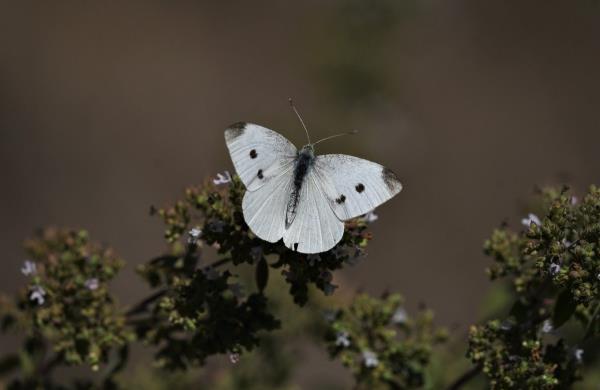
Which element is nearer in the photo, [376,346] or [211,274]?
[211,274]

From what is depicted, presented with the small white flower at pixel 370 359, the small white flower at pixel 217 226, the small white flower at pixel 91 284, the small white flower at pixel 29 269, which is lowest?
the small white flower at pixel 370 359

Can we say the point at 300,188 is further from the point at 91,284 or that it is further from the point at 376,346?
the point at 91,284

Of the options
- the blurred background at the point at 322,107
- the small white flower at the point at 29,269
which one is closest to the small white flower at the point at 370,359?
the small white flower at the point at 29,269

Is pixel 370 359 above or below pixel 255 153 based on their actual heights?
below

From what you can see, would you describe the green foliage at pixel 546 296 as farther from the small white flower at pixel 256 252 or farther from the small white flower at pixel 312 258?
the small white flower at pixel 256 252

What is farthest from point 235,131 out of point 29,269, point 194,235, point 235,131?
point 29,269

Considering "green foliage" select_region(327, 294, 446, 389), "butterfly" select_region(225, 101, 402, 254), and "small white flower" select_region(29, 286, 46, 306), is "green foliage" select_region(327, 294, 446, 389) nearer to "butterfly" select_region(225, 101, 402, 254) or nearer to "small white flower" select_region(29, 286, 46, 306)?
"butterfly" select_region(225, 101, 402, 254)
